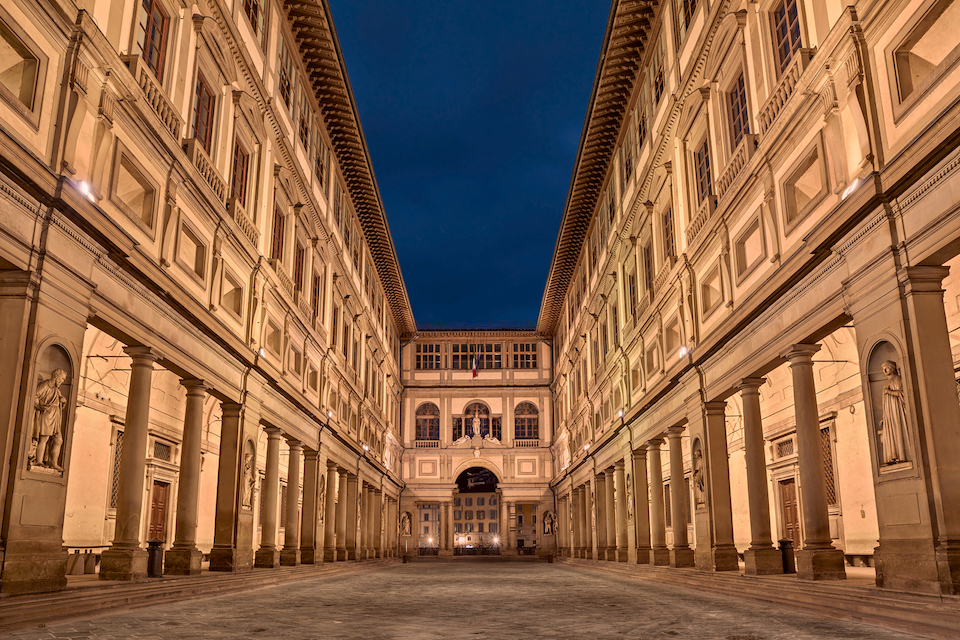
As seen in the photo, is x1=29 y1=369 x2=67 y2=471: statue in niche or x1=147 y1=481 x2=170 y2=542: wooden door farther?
x1=147 y1=481 x2=170 y2=542: wooden door

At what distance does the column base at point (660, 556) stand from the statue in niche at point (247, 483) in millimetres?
14151

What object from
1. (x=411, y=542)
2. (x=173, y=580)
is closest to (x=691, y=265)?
(x=173, y=580)

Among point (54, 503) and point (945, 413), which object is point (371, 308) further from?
point (945, 413)

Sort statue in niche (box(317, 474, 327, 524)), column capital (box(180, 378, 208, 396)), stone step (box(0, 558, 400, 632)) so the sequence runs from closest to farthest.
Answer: stone step (box(0, 558, 400, 632)) → column capital (box(180, 378, 208, 396)) → statue in niche (box(317, 474, 327, 524))

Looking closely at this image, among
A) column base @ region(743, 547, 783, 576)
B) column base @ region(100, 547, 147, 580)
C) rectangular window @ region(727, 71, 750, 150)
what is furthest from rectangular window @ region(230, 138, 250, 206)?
column base @ region(743, 547, 783, 576)

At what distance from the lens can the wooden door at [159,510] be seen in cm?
2448

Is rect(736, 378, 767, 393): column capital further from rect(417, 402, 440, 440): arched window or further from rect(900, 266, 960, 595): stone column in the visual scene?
rect(417, 402, 440, 440): arched window

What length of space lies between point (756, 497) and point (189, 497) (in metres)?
13.8

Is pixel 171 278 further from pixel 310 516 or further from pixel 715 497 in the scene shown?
pixel 310 516

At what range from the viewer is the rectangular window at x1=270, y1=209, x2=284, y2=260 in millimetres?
25844

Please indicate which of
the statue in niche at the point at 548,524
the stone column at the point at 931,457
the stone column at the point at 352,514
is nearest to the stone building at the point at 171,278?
the stone column at the point at 352,514

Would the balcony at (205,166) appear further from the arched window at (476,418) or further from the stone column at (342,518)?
the arched window at (476,418)

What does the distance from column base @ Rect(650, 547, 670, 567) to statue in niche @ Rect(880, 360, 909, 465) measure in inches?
666

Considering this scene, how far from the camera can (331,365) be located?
113ft
